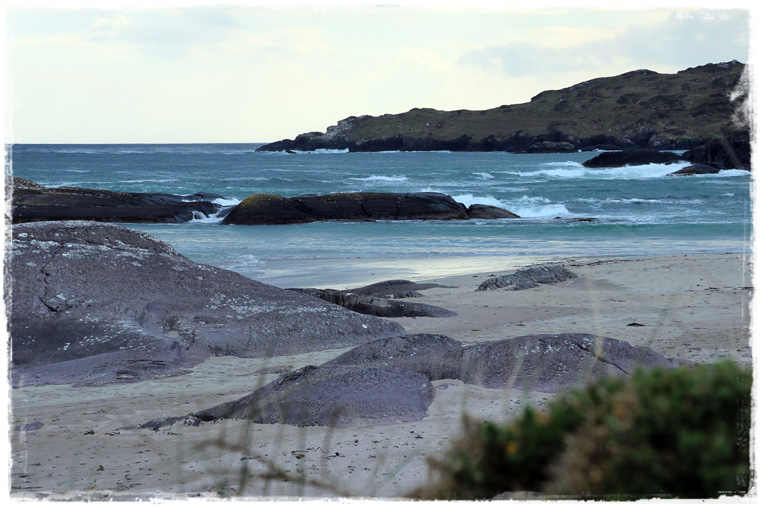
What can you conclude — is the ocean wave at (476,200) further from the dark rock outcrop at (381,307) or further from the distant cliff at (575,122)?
the distant cliff at (575,122)

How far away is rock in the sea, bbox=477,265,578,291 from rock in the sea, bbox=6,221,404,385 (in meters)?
3.60

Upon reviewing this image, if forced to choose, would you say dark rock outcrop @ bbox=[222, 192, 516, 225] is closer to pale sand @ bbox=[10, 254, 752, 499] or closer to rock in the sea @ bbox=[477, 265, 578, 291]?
rock in the sea @ bbox=[477, 265, 578, 291]

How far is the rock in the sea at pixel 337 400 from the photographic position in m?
4.48

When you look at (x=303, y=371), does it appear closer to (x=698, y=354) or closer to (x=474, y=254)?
(x=698, y=354)

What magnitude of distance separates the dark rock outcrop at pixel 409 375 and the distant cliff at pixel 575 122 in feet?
272

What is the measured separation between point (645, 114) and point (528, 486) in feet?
366

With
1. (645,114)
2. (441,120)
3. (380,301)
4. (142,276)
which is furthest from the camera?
(441,120)

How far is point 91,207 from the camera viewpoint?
81.8 ft

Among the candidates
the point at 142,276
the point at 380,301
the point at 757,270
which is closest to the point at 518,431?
the point at 757,270

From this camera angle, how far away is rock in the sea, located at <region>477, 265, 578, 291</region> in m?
10.9

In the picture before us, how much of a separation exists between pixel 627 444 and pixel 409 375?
3670 millimetres

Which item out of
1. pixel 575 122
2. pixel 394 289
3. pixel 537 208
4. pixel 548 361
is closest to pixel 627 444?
pixel 548 361

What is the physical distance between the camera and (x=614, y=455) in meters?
1.40

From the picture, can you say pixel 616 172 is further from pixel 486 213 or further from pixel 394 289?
pixel 394 289
